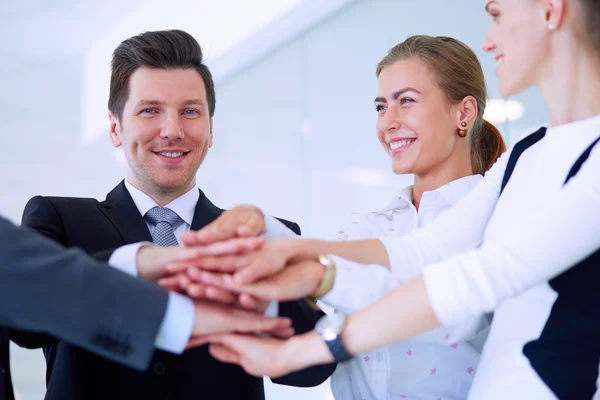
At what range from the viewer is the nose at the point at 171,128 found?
209cm

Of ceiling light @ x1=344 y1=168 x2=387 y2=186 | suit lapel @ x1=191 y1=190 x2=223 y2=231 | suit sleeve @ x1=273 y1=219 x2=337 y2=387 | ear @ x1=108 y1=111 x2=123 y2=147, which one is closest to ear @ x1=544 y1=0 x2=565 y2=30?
suit sleeve @ x1=273 y1=219 x2=337 y2=387

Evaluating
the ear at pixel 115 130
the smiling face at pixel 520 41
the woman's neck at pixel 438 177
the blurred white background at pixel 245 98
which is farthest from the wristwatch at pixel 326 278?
the blurred white background at pixel 245 98

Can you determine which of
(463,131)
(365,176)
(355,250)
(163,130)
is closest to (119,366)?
(355,250)

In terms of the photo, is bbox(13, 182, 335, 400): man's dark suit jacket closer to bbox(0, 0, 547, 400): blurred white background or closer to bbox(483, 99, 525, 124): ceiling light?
bbox(483, 99, 525, 124): ceiling light

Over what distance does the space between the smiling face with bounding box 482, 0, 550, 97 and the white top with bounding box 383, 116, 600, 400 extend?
5.0 inches

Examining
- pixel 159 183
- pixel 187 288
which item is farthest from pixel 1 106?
pixel 187 288

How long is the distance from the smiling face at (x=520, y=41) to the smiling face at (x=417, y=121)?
2.33 ft

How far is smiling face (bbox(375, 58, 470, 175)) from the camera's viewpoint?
83.4 inches

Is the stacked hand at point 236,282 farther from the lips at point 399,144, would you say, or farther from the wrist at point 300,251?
the lips at point 399,144

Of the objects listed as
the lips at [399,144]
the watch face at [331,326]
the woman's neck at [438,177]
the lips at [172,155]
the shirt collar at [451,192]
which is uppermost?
the lips at [172,155]

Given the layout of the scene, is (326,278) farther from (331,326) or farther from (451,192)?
(451,192)

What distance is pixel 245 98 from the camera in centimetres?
595

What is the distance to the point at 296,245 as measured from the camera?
4.89ft

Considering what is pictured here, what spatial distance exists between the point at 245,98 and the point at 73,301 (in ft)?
16.0
